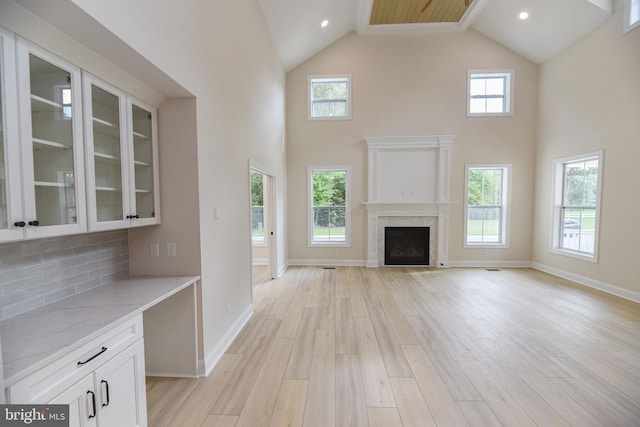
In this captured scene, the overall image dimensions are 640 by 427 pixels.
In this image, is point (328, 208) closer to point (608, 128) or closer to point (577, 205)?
point (577, 205)

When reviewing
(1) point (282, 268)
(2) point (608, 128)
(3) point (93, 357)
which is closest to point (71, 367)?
(3) point (93, 357)

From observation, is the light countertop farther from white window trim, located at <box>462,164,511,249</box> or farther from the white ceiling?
white window trim, located at <box>462,164,511,249</box>

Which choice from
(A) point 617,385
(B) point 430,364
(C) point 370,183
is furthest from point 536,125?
(B) point 430,364

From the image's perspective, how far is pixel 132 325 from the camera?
1.62 meters

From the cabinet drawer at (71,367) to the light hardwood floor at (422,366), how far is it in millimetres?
802

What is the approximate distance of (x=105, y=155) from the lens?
1.76 meters

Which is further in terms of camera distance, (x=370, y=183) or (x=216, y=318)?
(x=370, y=183)

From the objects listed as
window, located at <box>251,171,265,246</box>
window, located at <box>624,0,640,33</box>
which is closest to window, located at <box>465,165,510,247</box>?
window, located at <box>624,0,640,33</box>

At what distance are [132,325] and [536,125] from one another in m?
7.86

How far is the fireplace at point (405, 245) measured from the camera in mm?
6270

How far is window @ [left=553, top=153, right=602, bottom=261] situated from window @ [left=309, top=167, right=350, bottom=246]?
170 inches

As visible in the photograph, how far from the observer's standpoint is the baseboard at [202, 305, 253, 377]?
94.7 inches

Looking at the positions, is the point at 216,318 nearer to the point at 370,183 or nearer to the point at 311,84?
the point at 370,183

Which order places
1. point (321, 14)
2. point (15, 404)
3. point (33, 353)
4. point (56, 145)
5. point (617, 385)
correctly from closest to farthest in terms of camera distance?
point (15, 404) → point (33, 353) → point (56, 145) → point (617, 385) → point (321, 14)
